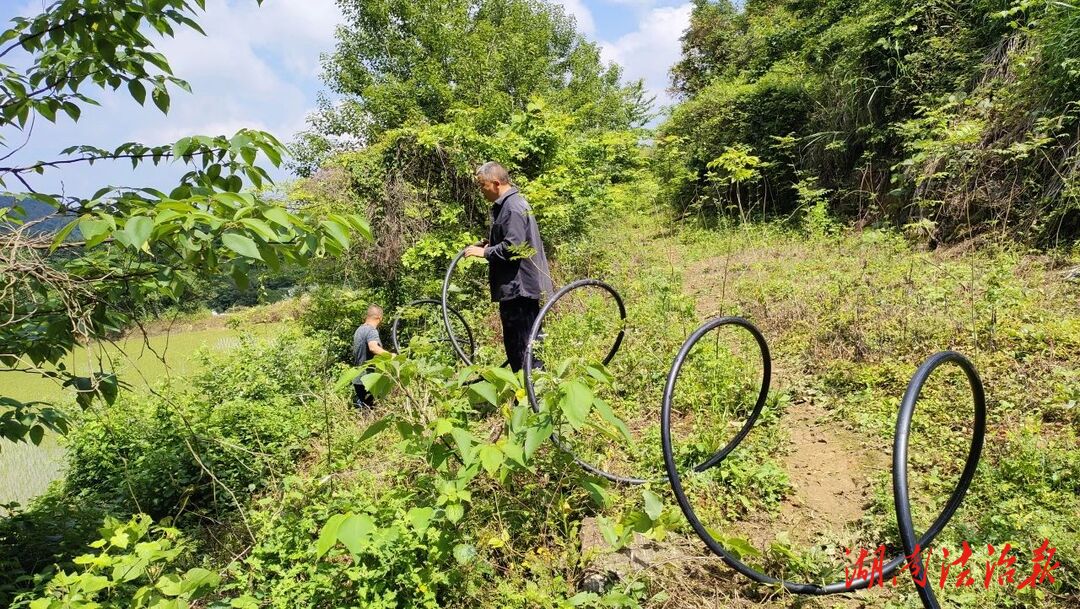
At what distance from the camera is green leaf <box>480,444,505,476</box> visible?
1.90 metres

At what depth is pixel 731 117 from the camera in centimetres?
1163

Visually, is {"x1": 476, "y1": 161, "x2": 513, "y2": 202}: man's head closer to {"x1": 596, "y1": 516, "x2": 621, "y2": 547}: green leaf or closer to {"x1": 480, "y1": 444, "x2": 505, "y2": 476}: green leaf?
{"x1": 480, "y1": 444, "x2": 505, "y2": 476}: green leaf

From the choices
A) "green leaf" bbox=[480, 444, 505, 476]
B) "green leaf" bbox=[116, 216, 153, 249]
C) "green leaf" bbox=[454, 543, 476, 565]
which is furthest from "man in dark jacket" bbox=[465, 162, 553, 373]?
"green leaf" bbox=[116, 216, 153, 249]

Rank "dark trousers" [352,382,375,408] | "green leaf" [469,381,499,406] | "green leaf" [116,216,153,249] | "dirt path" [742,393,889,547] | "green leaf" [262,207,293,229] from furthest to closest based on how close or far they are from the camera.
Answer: "dark trousers" [352,382,375,408] < "dirt path" [742,393,889,547] < "green leaf" [469,381,499,406] < "green leaf" [262,207,293,229] < "green leaf" [116,216,153,249]

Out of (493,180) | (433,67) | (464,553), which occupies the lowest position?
(464,553)

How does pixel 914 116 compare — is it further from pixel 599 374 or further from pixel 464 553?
pixel 464 553

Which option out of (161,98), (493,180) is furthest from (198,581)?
(493,180)

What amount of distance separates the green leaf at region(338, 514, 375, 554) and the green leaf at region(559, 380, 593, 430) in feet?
2.63

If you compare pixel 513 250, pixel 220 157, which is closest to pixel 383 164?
pixel 513 250

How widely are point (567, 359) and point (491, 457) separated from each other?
46cm

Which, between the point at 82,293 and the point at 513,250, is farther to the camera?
the point at 513,250

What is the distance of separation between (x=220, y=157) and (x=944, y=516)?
11.5 feet

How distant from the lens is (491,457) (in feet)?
6.38

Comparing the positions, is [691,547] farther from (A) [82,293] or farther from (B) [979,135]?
(B) [979,135]
